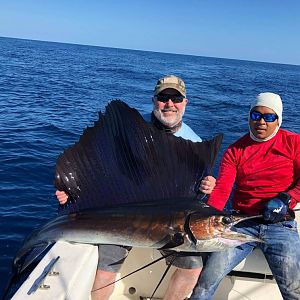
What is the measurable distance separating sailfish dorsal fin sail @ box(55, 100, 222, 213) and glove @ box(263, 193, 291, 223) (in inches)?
14.7

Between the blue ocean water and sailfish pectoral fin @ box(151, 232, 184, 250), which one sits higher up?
sailfish pectoral fin @ box(151, 232, 184, 250)

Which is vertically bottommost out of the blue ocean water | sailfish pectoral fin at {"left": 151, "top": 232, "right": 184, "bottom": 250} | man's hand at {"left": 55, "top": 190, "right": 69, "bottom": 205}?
the blue ocean water

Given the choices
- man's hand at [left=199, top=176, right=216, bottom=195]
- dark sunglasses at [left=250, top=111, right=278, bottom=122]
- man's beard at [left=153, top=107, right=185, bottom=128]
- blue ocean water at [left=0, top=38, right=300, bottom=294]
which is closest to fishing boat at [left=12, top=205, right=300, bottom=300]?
man's hand at [left=199, top=176, right=216, bottom=195]

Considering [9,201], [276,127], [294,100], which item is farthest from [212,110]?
[276,127]

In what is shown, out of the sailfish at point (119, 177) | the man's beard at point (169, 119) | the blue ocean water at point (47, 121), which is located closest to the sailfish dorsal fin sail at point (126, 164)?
the sailfish at point (119, 177)

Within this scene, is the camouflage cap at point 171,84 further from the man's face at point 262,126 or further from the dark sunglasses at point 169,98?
the man's face at point 262,126

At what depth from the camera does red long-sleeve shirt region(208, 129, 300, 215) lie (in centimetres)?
229

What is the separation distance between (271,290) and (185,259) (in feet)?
2.11

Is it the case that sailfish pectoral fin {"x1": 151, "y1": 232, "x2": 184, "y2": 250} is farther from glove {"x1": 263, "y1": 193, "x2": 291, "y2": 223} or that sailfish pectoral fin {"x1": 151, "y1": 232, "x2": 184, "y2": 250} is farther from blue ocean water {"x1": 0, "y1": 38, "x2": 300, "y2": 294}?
blue ocean water {"x1": 0, "y1": 38, "x2": 300, "y2": 294}

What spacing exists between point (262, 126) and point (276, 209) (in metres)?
0.53

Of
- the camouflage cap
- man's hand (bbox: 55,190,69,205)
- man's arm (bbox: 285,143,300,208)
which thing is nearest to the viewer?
man's hand (bbox: 55,190,69,205)

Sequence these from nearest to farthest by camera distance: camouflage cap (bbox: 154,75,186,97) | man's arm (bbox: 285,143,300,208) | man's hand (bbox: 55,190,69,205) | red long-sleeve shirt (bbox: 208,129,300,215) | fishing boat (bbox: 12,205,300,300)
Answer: fishing boat (bbox: 12,205,300,300), man's hand (bbox: 55,190,69,205), man's arm (bbox: 285,143,300,208), red long-sleeve shirt (bbox: 208,129,300,215), camouflage cap (bbox: 154,75,186,97)

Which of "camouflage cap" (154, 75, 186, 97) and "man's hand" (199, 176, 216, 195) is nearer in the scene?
"man's hand" (199, 176, 216, 195)

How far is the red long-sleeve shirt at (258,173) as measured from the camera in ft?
7.51
